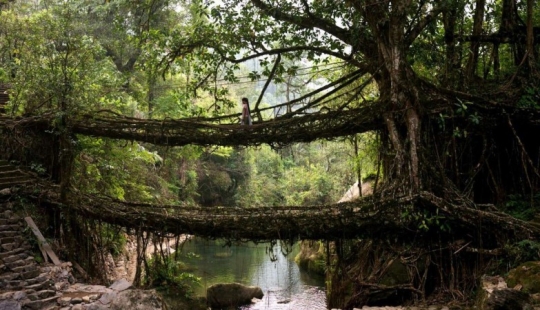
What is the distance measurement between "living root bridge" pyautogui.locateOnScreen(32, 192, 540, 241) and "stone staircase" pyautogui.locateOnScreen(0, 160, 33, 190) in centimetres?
282

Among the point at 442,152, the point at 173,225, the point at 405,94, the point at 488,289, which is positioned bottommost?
the point at 488,289

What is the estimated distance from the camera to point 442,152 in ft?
22.5

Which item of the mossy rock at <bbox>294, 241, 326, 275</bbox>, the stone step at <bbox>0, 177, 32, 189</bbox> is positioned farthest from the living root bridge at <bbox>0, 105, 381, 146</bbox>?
the mossy rock at <bbox>294, 241, 326, 275</bbox>

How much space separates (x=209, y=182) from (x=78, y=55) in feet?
43.7

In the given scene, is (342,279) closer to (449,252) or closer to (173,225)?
(449,252)

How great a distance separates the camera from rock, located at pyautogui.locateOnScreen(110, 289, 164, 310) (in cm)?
618

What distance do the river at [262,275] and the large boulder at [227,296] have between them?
27 centimetres

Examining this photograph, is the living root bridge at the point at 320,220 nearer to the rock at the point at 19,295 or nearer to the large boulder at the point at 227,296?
the rock at the point at 19,295

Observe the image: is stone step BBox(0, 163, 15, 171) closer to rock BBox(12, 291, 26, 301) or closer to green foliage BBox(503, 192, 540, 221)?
rock BBox(12, 291, 26, 301)

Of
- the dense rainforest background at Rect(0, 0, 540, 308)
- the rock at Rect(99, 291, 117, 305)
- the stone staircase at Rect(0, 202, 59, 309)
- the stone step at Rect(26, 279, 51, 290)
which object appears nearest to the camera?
the dense rainforest background at Rect(0, 0, 540, 308)

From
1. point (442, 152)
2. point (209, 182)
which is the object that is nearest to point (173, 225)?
point (442, 152)

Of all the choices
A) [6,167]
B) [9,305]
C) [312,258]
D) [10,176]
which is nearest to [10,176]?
[10,176]

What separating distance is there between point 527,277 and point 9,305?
6.46 m

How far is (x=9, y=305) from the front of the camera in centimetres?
581
